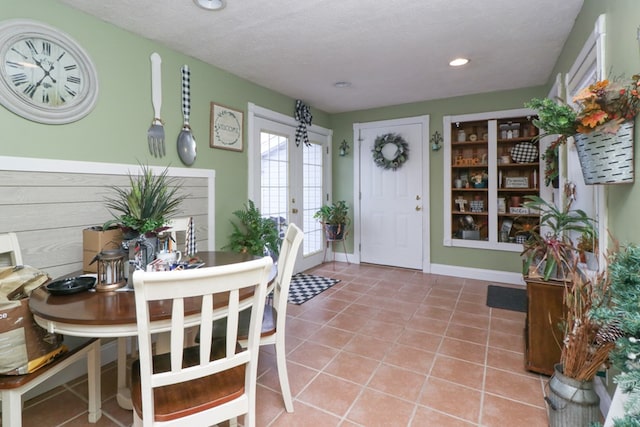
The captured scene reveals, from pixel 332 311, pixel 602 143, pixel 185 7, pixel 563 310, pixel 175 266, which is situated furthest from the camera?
pixel 332 311

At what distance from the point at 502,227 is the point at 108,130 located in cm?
431

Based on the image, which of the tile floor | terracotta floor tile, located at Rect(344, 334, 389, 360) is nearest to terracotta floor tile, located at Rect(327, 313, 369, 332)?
the tile floor

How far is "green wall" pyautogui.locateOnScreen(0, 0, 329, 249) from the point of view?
190 centimetres

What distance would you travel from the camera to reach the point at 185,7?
207 centimetres

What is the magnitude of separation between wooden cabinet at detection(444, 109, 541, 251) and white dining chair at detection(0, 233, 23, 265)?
4.17 meters

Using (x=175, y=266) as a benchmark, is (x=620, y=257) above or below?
above

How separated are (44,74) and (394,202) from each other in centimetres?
391

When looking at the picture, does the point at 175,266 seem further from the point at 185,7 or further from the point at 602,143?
the point at 602,143

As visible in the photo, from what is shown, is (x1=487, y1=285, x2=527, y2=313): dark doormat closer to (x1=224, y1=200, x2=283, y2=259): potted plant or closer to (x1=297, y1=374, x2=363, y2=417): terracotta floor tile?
(x1=297, y1=374, x2=363, y2=417): terracotta floor tile

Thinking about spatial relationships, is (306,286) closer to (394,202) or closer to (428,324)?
(428,324)

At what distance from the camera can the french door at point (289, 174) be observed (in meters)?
3.65

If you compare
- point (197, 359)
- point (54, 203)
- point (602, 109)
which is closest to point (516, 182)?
point (602, 109)

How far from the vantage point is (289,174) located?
4.17m

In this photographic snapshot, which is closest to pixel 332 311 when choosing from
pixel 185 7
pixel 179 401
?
pixel 179 401
